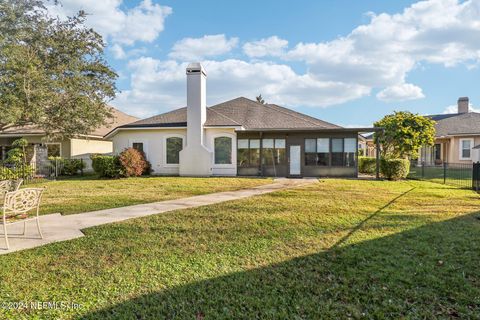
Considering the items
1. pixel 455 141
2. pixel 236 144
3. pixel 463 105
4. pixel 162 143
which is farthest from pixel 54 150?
pixel 463 105

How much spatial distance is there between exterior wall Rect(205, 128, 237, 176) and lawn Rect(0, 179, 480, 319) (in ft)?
38.5

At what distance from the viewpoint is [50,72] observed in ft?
48.6

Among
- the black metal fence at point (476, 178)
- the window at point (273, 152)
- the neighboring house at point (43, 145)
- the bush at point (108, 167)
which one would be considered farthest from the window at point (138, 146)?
the black metal fence at point (476, 178)

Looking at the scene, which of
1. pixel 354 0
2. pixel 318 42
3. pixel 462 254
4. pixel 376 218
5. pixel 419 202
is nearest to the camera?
pixel 462 254

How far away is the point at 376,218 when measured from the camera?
6.87m

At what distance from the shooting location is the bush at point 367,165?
20312 mm

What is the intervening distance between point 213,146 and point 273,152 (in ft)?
12.9

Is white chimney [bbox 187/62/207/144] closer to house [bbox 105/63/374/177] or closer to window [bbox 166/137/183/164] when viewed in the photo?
house [bbox 105/63/374/177]

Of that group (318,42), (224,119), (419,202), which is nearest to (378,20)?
(318,42)

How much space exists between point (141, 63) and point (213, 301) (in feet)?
63.2

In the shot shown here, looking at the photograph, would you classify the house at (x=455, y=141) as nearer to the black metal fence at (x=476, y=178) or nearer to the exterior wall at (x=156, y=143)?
the black metal fence at (x=476, y=178)

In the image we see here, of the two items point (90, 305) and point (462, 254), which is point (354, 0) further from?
point (90, 305)

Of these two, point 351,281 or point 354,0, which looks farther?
point 354,0

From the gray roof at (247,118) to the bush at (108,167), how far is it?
3378 mm
